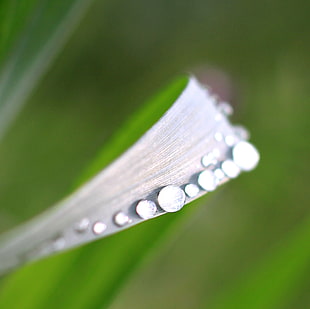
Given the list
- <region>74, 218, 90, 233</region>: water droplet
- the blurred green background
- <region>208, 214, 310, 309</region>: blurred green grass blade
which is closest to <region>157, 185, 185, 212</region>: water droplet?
<region>74, 218, 90, 233</region>: water droplet

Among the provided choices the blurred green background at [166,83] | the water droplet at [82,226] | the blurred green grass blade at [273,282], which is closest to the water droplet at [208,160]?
the water droplet at [82,226]

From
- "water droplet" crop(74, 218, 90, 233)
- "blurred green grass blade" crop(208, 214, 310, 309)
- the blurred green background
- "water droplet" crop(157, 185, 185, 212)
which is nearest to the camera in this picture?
"water droplet" crop(157, 185, 185, 212)

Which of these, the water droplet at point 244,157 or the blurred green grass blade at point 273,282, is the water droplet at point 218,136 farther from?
the blurred green grass blade at point 273,282

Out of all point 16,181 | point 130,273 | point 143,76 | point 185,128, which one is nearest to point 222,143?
point 185,128

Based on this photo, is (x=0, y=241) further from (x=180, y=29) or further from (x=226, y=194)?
(x=180, y=29)

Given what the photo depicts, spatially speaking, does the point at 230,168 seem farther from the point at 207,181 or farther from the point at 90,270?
the point at 90,270

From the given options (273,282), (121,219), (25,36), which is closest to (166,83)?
(273,282)

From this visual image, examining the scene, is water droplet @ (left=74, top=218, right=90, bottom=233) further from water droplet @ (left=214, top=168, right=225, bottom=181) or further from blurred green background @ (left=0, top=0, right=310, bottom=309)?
blurred green background @ (left=0, top=0, right=310, bottom=309)
